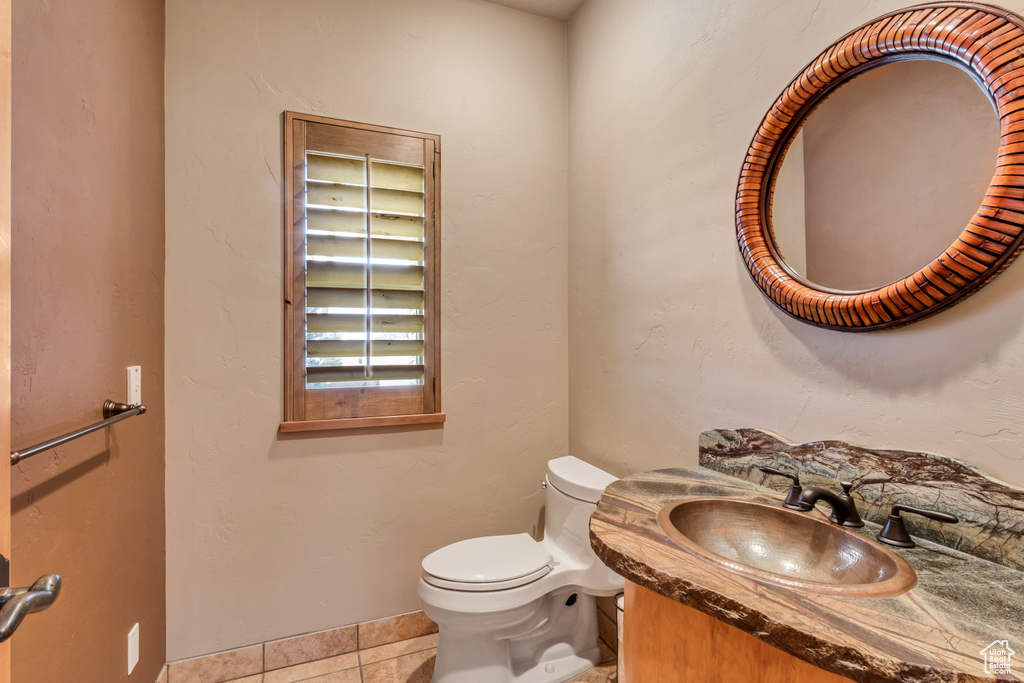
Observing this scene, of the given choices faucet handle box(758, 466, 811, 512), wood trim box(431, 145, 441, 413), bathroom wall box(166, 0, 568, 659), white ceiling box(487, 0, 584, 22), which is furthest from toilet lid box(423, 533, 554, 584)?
white ceiling box(487, 0, 584, 22)

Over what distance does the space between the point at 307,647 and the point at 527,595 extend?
918 mm

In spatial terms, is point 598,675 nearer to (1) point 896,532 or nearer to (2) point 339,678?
(2) point 339,678

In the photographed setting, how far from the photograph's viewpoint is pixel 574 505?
1671mm

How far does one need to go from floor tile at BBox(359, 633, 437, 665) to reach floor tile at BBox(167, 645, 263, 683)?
0.37m

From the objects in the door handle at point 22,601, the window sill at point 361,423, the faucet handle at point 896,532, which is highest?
the door handle at point 22,601

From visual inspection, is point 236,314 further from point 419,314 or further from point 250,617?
point 250,617

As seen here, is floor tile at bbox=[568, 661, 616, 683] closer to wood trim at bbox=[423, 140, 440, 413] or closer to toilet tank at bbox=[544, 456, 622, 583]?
toilet tank at bbox=[544, 456, 622, 583]

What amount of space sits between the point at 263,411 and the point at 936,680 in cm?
183

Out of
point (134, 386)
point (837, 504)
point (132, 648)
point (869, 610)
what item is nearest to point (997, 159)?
point (837, 504)

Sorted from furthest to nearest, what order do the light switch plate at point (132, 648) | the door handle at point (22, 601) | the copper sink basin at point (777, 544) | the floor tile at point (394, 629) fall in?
1. the floor tile at point (394, 629)
2. the light switch plate at point (132, 648)
3. the copper sink basin at point (777, 544)
4. the door handle at point (22, 601)

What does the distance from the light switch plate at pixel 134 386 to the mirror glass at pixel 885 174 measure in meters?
1.82

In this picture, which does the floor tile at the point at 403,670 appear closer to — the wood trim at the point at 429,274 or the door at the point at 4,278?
the wood trim at the point at 429,274

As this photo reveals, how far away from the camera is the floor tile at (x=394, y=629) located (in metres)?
1.82

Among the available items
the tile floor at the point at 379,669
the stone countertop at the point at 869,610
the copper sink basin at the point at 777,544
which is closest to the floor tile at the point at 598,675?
the tile floor at the point at 379,669
